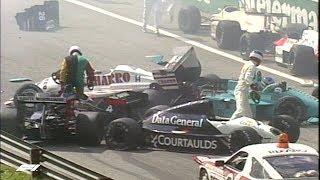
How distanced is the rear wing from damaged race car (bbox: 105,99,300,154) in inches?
64.8

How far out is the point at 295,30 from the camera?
59.6 ft

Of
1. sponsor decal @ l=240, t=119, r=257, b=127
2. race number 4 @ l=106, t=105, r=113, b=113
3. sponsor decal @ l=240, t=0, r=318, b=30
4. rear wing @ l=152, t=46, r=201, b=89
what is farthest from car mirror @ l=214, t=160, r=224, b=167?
sponsor decal @ l=240, t=0, r=318, b=30

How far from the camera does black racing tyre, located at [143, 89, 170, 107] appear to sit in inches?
586

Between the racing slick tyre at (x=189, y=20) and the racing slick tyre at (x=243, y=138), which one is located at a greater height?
the racing slick tyre at (x=189, y=20)

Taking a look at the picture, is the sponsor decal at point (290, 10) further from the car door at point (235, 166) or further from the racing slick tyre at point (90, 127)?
the car door at point (235, 166)

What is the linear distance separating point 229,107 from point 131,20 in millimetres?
8322

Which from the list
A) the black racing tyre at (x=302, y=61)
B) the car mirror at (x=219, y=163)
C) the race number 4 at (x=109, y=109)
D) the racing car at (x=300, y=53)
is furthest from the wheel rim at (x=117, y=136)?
the black racing tyre at (x=302, y=61)

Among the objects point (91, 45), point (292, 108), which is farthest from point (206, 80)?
point (91, 45)

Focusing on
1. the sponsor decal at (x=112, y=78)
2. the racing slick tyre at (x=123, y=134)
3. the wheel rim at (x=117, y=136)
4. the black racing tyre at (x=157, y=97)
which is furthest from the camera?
the sponsor decal at (x=112, y=78)

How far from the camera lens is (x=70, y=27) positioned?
75.7ft

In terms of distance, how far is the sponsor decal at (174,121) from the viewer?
12797 mm

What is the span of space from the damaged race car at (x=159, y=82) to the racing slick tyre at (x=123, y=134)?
167 centimetres

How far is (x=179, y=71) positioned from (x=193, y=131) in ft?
9.57

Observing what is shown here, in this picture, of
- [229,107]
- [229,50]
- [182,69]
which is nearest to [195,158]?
[229,107]
